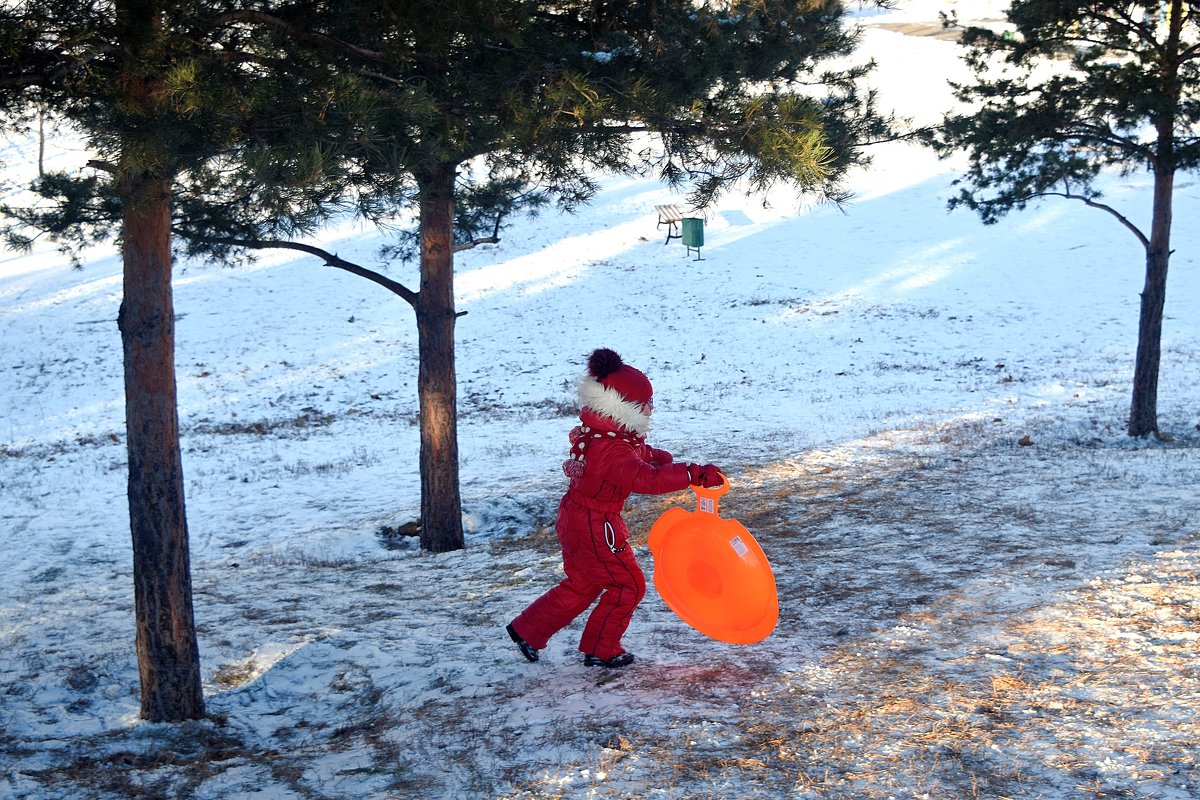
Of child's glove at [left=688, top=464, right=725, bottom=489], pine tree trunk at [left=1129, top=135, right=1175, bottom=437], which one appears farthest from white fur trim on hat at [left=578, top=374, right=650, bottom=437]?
pine tree trunk at [left=1129, top=135, right=1175, bottom=437]

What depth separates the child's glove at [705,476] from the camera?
177 inches

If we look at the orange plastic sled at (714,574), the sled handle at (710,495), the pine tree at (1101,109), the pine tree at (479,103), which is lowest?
the orange plastic sled at (714,574)

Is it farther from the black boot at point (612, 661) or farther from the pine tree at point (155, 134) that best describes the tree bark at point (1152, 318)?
the pine tree at point (155, 134)

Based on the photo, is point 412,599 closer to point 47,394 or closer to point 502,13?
point 502,13

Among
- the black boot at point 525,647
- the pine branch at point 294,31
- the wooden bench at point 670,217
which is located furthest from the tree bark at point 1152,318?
the wooden bench at point 670,217

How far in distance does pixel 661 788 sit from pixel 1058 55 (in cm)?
1264

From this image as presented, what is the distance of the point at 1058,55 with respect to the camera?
13.0 metres

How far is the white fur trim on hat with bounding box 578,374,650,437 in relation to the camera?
15.8 feet

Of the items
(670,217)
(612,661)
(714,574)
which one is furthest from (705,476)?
(670,217)

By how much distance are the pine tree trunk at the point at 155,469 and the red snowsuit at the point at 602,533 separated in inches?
76.9

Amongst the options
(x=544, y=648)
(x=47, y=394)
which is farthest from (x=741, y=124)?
(x=47, y=394)

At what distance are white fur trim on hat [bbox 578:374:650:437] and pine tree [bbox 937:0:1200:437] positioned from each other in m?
7.72

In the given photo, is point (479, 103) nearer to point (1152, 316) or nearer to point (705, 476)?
point (705, 476)

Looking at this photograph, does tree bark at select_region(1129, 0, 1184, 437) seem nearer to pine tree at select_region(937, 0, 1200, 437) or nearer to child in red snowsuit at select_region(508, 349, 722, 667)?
pine tree at select_region(937, 0, 1200, 437)
